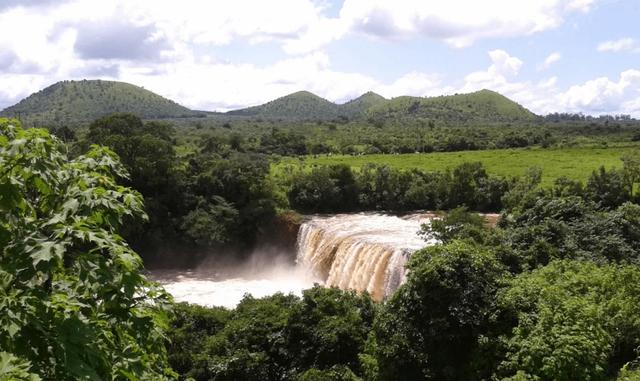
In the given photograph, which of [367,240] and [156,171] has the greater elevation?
[156,171]

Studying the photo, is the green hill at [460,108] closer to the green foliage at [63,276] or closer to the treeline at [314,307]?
the treeline at [314,307]

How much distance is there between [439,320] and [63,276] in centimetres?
855

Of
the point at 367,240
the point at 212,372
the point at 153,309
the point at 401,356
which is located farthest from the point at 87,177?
the point at 367,240

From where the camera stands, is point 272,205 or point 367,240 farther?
point 272,205

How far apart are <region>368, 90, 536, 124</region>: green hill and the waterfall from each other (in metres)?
132

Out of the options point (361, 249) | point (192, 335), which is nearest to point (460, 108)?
point (361, 249)

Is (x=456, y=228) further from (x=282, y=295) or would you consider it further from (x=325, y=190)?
(x=325, y=190)

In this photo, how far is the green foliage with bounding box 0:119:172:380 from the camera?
9.37 feet

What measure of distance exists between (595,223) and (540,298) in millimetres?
9259

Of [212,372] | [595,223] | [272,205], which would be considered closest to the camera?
[212,372]

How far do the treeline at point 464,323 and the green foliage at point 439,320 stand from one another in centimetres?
2

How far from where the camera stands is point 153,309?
154 inches

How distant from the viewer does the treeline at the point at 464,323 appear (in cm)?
966

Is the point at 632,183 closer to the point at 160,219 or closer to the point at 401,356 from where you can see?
the point at 401,356
